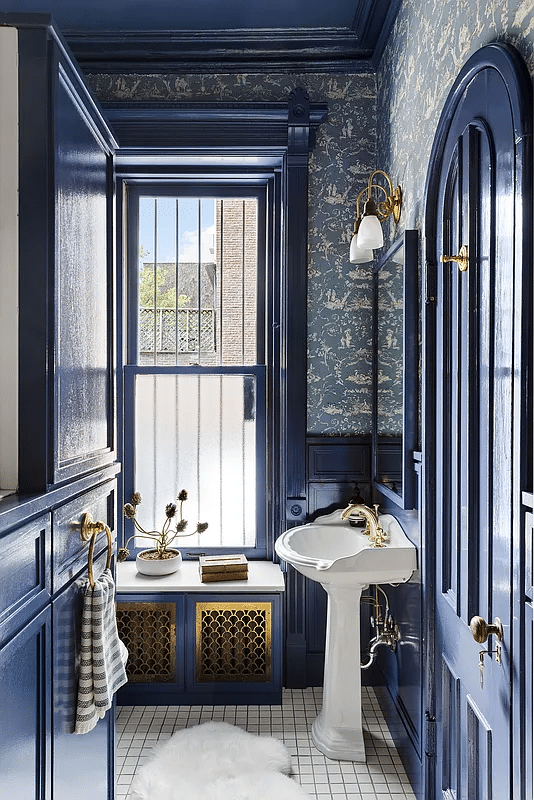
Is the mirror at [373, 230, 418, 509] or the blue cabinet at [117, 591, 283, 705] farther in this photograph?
the blue cabinet at [117, 591, 283, 705]

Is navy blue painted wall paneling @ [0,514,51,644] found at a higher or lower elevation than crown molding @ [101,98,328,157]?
lower

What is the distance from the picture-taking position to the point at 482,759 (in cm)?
153

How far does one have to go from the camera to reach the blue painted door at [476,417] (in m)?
1.34

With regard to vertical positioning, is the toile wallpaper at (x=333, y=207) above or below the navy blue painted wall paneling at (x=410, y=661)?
above

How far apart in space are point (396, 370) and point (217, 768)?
1.62 meters

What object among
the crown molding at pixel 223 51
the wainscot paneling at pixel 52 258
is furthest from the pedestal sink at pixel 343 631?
the crown molding at pixel 223 51

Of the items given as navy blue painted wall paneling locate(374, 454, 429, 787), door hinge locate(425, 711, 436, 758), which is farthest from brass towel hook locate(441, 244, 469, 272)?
door hinge locate(425, 711, 436, 758)

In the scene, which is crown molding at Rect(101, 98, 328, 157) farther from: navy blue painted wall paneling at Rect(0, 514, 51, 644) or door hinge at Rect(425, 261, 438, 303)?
navy blue painted wall paneling at Rect(0, 514, 51, 644)

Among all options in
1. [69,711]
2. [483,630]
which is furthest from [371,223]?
[69,711]

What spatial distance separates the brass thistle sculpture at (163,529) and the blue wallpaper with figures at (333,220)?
0.75 m

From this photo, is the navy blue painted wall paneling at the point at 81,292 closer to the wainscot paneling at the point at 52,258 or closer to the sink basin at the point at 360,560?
the wainscot paneling at the point at 52,258

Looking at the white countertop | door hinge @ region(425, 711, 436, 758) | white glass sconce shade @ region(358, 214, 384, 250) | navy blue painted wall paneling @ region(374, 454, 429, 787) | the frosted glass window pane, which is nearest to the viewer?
door hinge @ region(425, 711, 436, 758)

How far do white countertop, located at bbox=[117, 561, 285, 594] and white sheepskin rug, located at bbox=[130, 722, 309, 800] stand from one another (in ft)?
1.79

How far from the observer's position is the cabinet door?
3.49 feet
